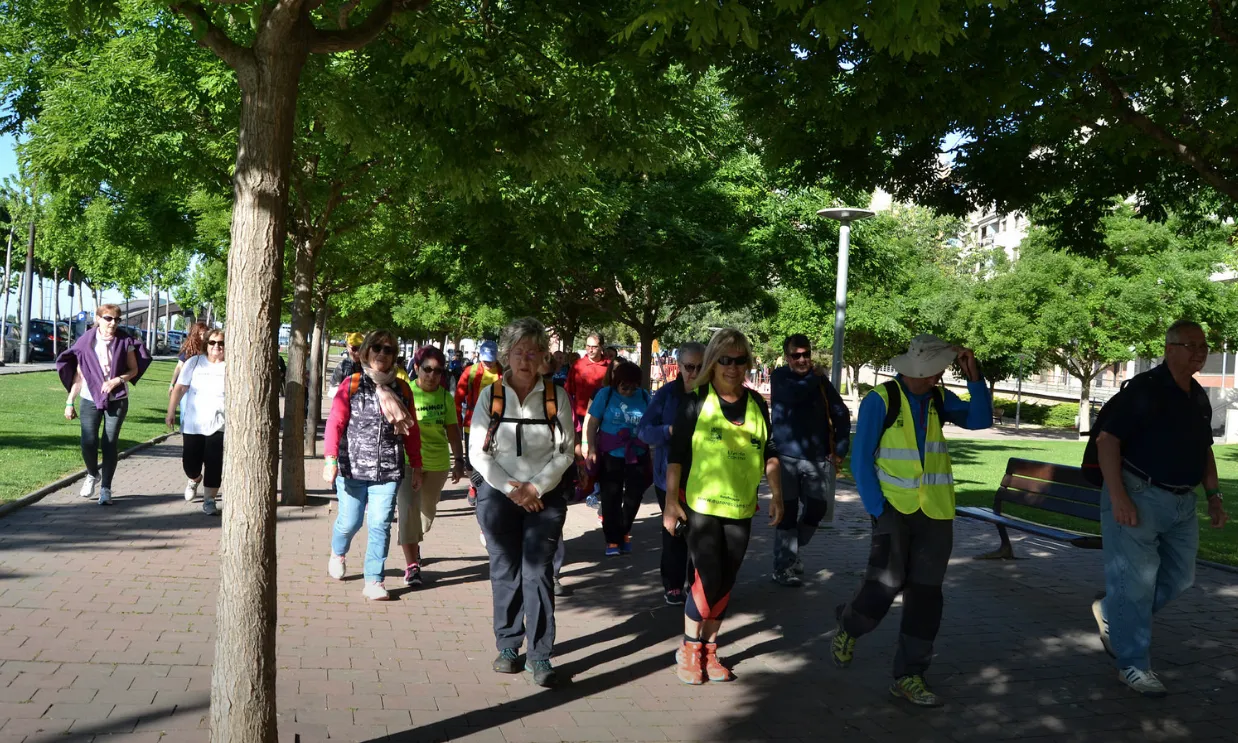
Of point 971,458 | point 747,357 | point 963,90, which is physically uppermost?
point 963,90

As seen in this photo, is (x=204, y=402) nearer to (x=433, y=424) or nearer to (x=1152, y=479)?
(x=433, y=424)

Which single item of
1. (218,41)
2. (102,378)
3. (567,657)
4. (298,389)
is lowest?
(567,657)

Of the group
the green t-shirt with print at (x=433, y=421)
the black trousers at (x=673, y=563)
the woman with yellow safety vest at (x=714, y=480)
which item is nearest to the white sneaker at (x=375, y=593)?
the green t-shirt with print at (x=433, y=421)

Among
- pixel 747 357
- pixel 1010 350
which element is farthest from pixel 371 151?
pixel 1010 350

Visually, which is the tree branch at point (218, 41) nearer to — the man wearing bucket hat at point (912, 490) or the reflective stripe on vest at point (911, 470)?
the man wearing bucket hat at point (912, 490)

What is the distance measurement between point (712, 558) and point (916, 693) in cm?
115

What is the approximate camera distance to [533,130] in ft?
24.4

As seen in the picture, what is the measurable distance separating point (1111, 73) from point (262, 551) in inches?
256

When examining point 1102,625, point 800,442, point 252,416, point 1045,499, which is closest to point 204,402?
point 800,442

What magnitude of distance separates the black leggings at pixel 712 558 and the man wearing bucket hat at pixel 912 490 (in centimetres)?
65

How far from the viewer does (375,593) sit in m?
6.82

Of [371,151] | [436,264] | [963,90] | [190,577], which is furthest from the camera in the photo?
[436,264]

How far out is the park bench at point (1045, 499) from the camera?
776cm

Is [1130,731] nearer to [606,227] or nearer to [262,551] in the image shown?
[262,551]
